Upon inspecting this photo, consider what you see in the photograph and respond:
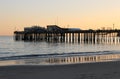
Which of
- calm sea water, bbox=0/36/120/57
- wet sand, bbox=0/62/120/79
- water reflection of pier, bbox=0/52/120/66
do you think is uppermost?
wet sand, bbox=0/62/120/79

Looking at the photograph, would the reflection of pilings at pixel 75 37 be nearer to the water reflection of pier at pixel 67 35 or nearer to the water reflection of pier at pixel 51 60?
the water reflection of pier at pixel 67 35

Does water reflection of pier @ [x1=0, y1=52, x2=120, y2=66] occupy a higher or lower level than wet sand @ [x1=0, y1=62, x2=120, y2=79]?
lower

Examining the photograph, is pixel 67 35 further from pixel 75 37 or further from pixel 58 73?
pixel 58 73

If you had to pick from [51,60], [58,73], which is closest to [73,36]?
[51,60]

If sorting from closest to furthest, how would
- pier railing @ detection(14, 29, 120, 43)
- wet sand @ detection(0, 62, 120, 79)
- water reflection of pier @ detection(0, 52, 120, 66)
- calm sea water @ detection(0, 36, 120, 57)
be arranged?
1. wet sand @ detection(0, 62, 120, 79)
2. water reflection of pier @ detection(0, 52, 120, 66)
3. calm sea water @ detection(0, 36, 120, 57)
4. pier railing @ detection(14, 29, 120, 43)

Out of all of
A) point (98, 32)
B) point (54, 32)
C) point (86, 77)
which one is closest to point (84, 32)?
point (98, 32)

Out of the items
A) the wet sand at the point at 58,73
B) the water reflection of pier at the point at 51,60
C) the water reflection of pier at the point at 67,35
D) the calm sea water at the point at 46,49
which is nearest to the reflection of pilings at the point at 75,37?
the water reflection of pier at the point at 67,35

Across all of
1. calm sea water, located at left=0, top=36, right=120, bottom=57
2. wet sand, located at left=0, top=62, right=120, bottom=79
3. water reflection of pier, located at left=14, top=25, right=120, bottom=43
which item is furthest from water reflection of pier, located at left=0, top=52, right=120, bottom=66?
water reflection of pier, located at left=14, top=25, right=120, bottom=43

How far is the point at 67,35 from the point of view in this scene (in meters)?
102

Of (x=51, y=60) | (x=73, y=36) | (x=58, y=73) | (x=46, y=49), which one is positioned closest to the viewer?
(x=58, y=73)

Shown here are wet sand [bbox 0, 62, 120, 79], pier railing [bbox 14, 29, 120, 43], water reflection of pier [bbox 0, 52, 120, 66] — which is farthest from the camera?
pier railing [bbox 14, 29, 120, 43]

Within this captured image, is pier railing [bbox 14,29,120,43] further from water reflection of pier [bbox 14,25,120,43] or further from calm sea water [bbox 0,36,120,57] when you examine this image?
calm sea water [bbox 0,36,120,57]

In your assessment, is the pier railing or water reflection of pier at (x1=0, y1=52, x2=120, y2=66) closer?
water reflection of pier at (x1=0, y1=52, x2=120, y2=66)

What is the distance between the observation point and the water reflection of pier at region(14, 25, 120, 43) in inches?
3648
